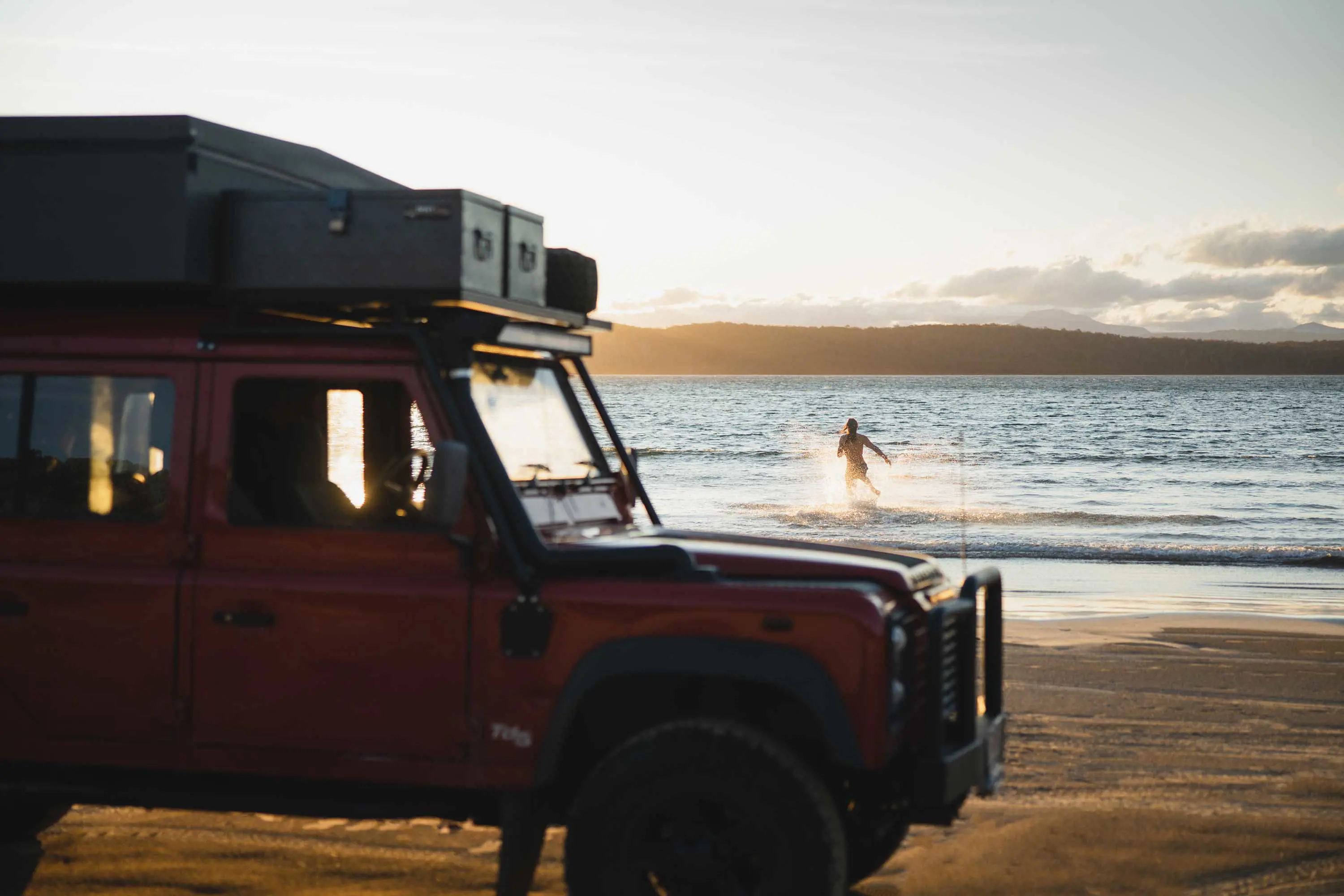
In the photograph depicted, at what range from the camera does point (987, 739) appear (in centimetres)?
460

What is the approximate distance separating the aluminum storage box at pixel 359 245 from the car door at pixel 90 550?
0.45 metres

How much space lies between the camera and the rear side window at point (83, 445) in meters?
4.62

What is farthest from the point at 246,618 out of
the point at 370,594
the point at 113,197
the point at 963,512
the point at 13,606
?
the point at 963,512

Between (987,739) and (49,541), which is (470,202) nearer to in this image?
(49,541)

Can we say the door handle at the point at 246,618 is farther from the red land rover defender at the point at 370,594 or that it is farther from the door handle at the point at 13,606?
the door handle at the point at 13,606

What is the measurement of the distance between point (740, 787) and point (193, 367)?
2269 mm

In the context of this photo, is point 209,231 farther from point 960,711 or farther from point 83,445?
point 960,711

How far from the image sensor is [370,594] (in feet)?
14.2

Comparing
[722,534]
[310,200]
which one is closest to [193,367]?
[310,200]

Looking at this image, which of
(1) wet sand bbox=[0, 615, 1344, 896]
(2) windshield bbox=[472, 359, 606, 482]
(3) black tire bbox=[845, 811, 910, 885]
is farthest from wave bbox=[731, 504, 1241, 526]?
(2) windshield bbox=[472, 359, 606, 482]

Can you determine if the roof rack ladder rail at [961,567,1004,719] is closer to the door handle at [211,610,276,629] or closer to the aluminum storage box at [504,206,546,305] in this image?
the aluminum storage box at [504,206,546,305]

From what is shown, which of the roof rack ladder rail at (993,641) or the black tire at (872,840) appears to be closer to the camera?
the black tire at (872,840)

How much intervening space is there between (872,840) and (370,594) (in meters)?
1.92

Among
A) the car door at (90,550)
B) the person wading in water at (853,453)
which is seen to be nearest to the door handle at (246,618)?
the car door at (90,550)
